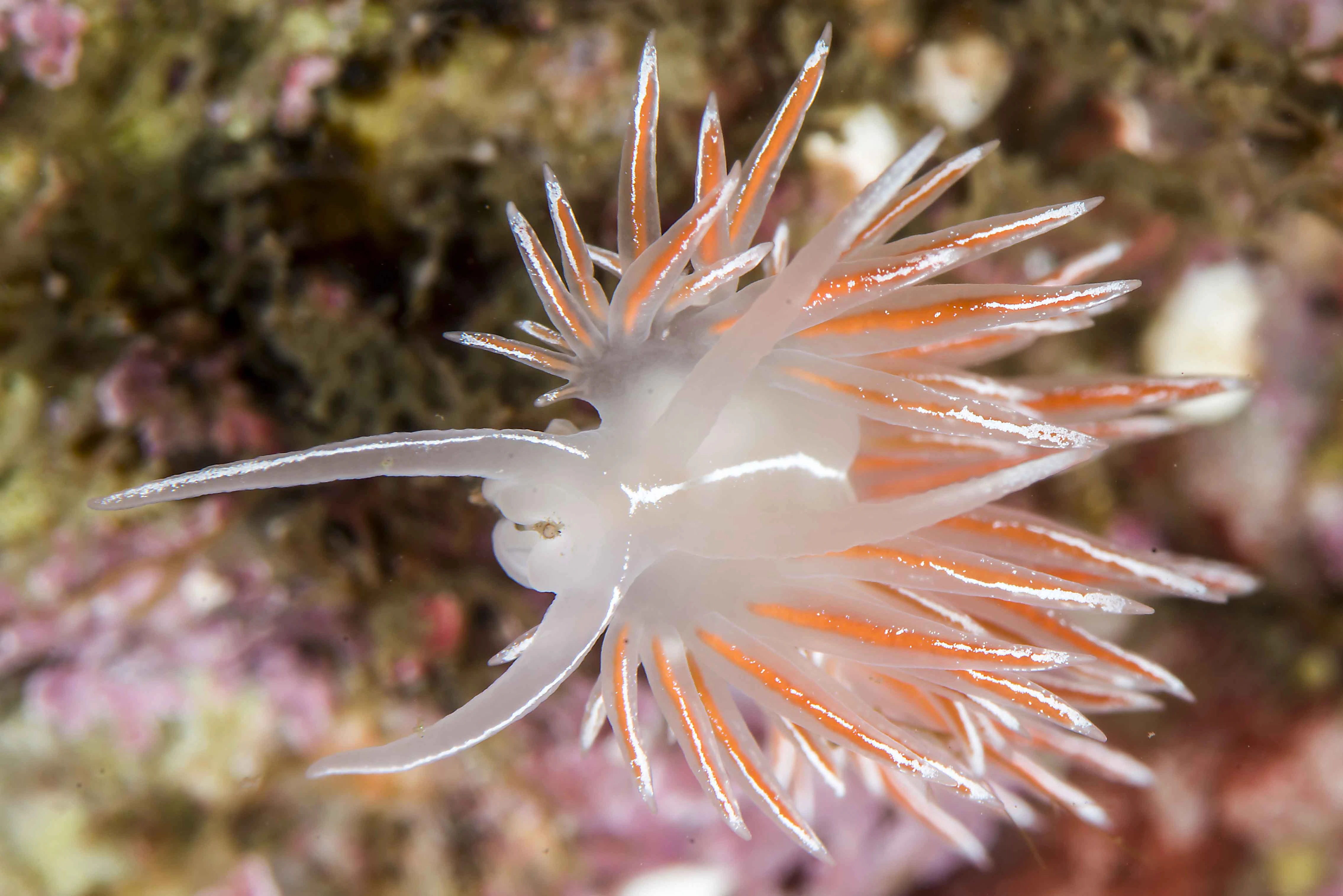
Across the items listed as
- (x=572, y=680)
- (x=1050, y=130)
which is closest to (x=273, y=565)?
(x=572, y=680)

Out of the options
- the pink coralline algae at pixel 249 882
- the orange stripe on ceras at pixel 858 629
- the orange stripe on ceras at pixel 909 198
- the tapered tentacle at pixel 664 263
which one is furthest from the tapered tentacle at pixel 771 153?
the pink coralline algae at pixel 249 882

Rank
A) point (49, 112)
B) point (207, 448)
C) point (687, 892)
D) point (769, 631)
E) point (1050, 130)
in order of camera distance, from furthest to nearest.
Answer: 1. point (687, 892)
2. point (1050, 130)
3. point (207, 448)
4. point (49, 112)
5. point (769, 631)

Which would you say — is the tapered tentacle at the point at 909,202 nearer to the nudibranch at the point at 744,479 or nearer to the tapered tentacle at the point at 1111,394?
the nudibranch at the point at 744,479

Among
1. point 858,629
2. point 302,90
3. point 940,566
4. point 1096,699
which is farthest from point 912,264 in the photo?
point 302,90

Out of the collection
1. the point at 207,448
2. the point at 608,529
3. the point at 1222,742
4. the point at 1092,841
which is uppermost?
the point at 608,529

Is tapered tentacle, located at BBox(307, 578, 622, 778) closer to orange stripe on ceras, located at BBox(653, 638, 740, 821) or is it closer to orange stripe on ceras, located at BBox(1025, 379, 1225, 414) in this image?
orange stripe on ceras, located at BBox(653, 638, 740, 821)

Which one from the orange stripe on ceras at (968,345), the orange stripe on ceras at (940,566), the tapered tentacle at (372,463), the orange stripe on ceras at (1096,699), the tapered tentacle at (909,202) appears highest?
the tapered tentacle at (909,202)

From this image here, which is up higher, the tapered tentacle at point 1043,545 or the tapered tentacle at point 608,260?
the tapered tentacle at point 608,260

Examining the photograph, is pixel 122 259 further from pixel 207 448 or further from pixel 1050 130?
pixel 1050 130
